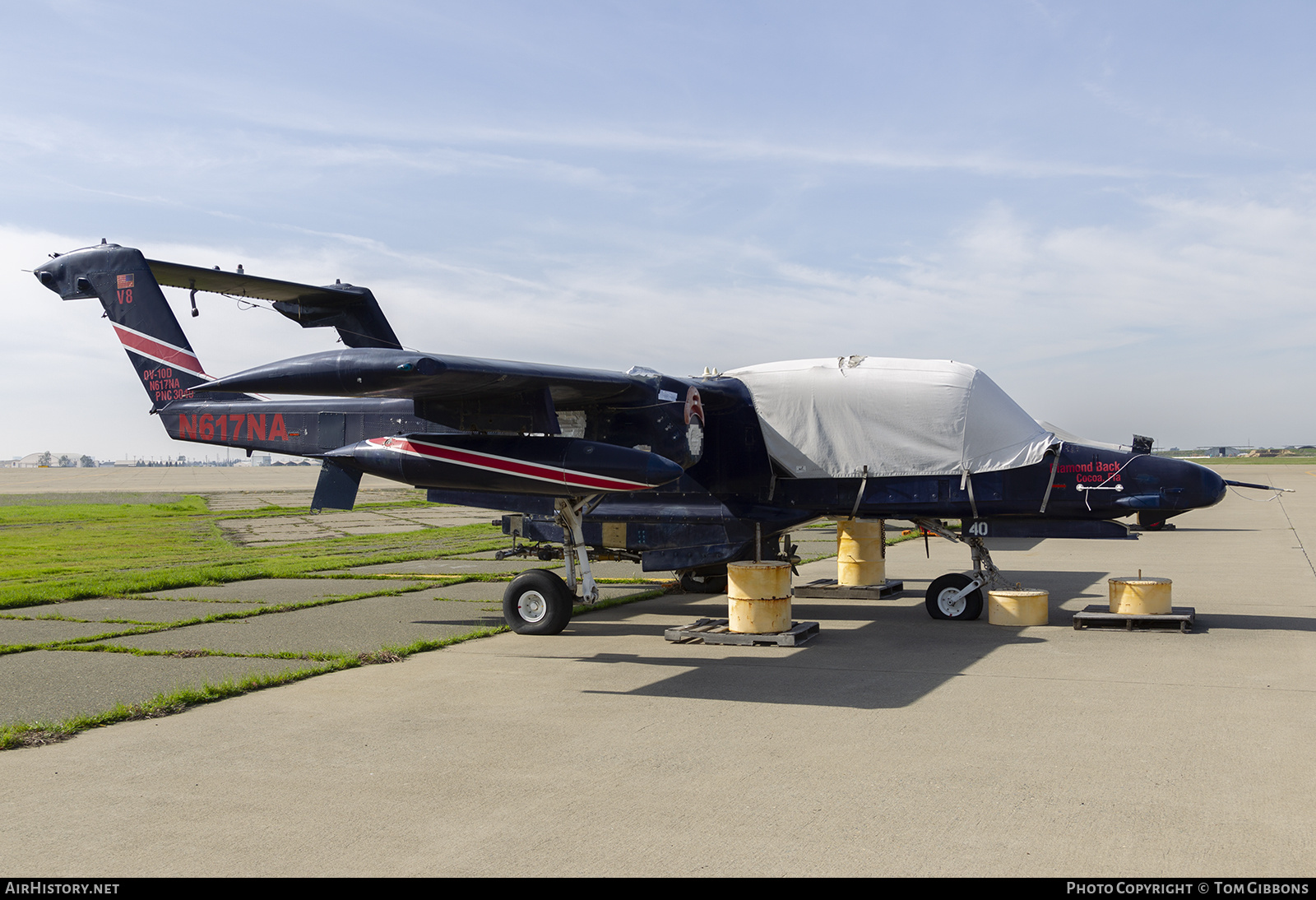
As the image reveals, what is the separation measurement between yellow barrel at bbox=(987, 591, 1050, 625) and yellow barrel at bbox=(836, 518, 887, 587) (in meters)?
3.21

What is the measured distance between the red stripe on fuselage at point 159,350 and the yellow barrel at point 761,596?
834 cm

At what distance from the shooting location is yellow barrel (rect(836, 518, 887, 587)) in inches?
562

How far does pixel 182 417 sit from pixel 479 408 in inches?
208

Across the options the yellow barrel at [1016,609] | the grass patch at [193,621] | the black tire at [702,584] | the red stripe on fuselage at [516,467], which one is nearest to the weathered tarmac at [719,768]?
the yellow barrel at [1016,609]

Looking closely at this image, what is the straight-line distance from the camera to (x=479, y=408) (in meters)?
10.7

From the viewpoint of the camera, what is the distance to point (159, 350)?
1354 centimetres

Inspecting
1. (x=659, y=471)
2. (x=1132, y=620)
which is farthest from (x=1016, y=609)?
(x=659, y=471)

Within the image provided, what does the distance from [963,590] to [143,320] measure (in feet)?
37.6

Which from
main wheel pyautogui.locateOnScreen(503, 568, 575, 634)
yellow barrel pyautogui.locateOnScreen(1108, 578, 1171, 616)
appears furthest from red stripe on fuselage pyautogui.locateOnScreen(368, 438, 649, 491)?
yellow barrel pyautogui.locateOnScreen(1108, 578, 1171, 616)

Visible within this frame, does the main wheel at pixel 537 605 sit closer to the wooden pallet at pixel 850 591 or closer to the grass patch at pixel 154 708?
the grass patch at pixel 154 708

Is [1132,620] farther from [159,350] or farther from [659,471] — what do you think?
[159,350]

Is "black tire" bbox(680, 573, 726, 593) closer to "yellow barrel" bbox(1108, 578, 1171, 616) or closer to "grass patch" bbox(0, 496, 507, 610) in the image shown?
"yellow barrel" bbox(1108, 578, 1171, 616)

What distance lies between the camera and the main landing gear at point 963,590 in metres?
11.5
